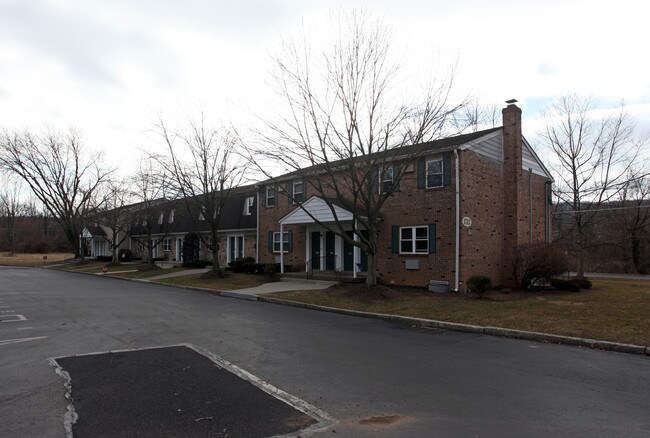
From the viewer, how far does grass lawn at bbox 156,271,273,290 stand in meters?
20.2

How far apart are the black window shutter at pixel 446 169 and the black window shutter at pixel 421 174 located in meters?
0.88

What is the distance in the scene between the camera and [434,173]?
17891 millimetres

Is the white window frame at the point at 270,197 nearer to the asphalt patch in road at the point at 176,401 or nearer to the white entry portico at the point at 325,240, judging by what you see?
the white entry portico at the point at 325,240

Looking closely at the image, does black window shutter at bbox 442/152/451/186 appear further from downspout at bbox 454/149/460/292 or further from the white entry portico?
the white entry portico

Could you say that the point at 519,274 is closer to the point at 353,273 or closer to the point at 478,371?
the point at 353,273

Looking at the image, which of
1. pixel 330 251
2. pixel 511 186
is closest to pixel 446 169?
pixel 511 186

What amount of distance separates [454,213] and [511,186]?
4.27 m

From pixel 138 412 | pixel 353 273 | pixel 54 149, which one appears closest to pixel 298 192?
pixel 353 273

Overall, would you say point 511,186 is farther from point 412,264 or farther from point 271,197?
point 271,197

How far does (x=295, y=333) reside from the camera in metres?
9.44

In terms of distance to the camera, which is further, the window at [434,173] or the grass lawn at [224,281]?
the grass lawn at [224,281]

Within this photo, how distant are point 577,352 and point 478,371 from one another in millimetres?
2739

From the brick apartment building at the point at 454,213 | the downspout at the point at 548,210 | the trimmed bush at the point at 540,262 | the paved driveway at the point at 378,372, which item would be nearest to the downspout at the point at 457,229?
the brick apartment building at the point at 454,213

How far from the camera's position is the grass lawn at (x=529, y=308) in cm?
953
